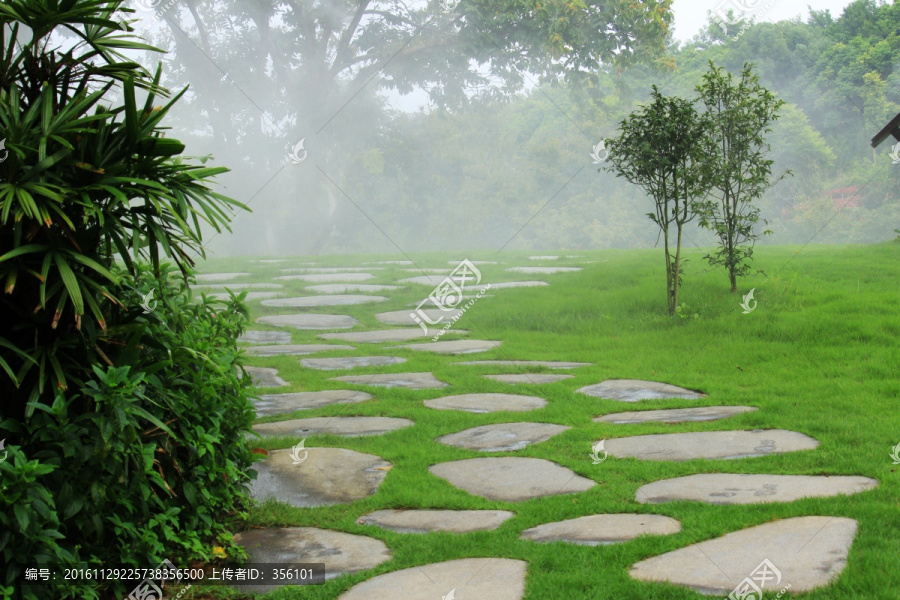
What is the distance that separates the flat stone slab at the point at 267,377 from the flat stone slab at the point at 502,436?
1674mm

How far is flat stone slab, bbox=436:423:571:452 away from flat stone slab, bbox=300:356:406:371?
1835 millimetres

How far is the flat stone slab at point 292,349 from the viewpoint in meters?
6.14

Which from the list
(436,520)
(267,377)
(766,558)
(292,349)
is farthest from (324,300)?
(766,558)

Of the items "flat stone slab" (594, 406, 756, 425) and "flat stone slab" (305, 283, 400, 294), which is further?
"flat stone slab" (305, 283, 400, 294)

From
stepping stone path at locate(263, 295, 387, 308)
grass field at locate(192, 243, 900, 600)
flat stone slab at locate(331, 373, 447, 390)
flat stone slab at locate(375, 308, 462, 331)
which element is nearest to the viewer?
grass field at locate(192, 243, 900, 600)

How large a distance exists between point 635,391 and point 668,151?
2884mm

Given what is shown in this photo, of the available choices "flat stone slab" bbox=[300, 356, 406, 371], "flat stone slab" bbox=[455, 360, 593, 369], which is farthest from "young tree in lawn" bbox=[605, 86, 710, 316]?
"flat stone slab" bbox=[300, 356, 406, 371]

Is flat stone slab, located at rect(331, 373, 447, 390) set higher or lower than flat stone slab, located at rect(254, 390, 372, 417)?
higher

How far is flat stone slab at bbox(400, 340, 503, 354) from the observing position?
6325mm

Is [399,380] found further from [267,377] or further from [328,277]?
[328,277]

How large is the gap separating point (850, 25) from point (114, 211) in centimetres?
2542

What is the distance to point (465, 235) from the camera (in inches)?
1032

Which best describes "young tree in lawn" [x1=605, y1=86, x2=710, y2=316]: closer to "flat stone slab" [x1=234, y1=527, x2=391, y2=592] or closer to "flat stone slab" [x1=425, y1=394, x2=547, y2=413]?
"flat stone slab" [x1=425, y1=394, x2=547, y2=413]

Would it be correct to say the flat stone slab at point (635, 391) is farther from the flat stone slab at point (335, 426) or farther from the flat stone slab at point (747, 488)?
the flat stone slab at point (747, 488)
